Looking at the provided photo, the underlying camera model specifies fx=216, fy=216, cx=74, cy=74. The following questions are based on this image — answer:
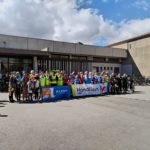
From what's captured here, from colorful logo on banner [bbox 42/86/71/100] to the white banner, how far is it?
2.47ft

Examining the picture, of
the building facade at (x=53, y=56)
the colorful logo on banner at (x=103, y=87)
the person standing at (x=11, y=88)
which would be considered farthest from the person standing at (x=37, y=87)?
the building facade at (x=53, y=56)

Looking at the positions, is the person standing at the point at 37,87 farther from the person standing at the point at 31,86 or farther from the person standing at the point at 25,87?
the person standing at the point at 25,87

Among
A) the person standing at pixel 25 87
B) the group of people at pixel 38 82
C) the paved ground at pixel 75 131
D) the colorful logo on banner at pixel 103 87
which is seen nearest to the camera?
the paved ground at pixel 75 131

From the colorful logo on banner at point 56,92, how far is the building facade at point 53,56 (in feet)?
30.4

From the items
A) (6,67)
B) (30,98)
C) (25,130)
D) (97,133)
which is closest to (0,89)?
(6,67)

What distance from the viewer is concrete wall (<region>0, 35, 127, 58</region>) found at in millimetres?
24906

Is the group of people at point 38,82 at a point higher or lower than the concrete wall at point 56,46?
lower

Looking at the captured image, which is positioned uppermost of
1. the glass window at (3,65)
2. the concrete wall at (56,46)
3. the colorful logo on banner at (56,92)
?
the concrete wall at (56,46)

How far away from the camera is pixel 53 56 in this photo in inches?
1115

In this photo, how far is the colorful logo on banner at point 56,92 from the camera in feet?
46.6

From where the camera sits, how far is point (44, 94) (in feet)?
46.3

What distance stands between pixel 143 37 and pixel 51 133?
101 ft

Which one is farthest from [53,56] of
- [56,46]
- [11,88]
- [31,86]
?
[11,88]

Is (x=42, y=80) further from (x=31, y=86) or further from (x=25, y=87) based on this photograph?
(x=25, y=87)
